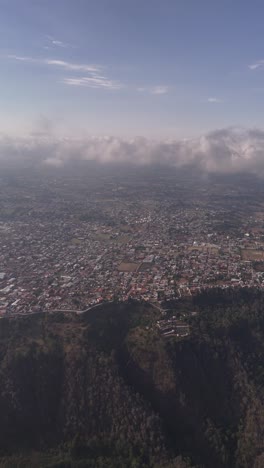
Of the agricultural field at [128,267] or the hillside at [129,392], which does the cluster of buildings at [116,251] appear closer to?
the agricultural field at [128,267]

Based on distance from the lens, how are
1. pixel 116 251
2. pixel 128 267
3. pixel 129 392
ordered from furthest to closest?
1. pixel 116 251
2. pixel 128 267
3. pixel 129 392

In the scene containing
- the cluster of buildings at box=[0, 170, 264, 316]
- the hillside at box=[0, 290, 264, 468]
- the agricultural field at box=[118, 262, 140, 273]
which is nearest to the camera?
the hillside at box=[0, 290, 264, 468]

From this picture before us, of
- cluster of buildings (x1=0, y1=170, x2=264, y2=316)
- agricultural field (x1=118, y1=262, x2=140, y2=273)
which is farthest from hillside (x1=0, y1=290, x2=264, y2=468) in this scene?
agricultural field (x1=118, y1=262, x2=140, y2=273)

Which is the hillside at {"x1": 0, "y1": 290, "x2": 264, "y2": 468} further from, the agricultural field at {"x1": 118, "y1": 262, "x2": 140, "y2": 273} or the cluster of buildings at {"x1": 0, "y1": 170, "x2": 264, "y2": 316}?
the agricultural field at {"x1": 118, "y1": 262, "x2": 140, "y2": 273}

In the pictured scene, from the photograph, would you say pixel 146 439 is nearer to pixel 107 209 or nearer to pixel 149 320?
pixel 149 320

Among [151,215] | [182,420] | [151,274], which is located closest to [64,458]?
[182,420]

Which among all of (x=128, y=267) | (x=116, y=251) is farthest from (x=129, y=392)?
(x=116, y=251)

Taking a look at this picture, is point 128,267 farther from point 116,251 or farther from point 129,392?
point 129,392

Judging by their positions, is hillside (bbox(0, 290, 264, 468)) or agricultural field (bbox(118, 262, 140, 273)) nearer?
hillside (bbox(0, 290, 264, 468))
